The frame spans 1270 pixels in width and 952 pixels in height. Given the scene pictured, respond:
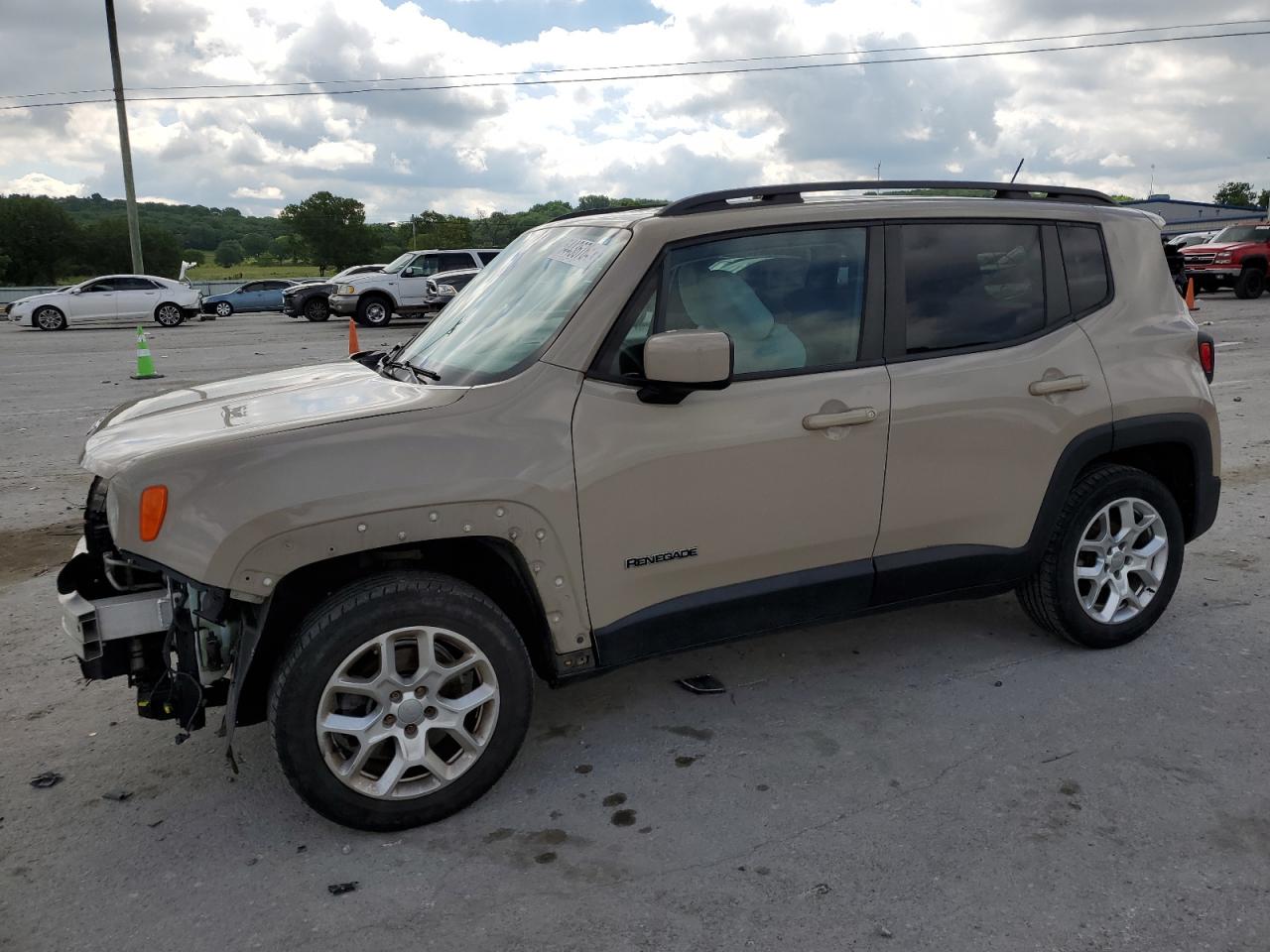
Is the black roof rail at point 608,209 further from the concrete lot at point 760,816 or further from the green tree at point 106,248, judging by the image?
the green tree at point 106,248

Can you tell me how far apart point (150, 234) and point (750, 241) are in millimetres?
94332

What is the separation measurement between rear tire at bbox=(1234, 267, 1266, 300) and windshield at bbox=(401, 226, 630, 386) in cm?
2636

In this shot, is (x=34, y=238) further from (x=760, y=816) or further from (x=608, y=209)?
(x=760, y=816)

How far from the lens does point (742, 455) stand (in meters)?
3.51

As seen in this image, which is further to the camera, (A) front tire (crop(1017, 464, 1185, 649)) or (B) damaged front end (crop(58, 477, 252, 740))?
(A) front tire (crop(1017, 464, 1185, 649))

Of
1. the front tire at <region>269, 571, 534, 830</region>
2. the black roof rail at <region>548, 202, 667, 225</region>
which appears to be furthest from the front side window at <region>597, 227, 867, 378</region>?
the front tire at <region>269, 571, 534, 830</region>

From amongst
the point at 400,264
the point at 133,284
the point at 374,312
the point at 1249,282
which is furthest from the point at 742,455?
the point at 133,284

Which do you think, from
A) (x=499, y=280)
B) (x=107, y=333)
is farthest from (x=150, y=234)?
(x=499, y=280)

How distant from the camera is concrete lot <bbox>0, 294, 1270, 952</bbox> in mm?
2775

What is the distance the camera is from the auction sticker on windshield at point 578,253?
3.68 m

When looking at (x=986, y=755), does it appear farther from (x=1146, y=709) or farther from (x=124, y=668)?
(x=124, y=668)

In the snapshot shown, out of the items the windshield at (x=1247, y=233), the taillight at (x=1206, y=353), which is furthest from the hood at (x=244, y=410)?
the windshield at (x=1247, y=233)

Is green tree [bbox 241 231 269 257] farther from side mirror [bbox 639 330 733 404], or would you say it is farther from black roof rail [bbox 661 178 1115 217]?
side mirror [bbox 639 330 733 404]

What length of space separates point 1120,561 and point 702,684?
1862 millimetres
